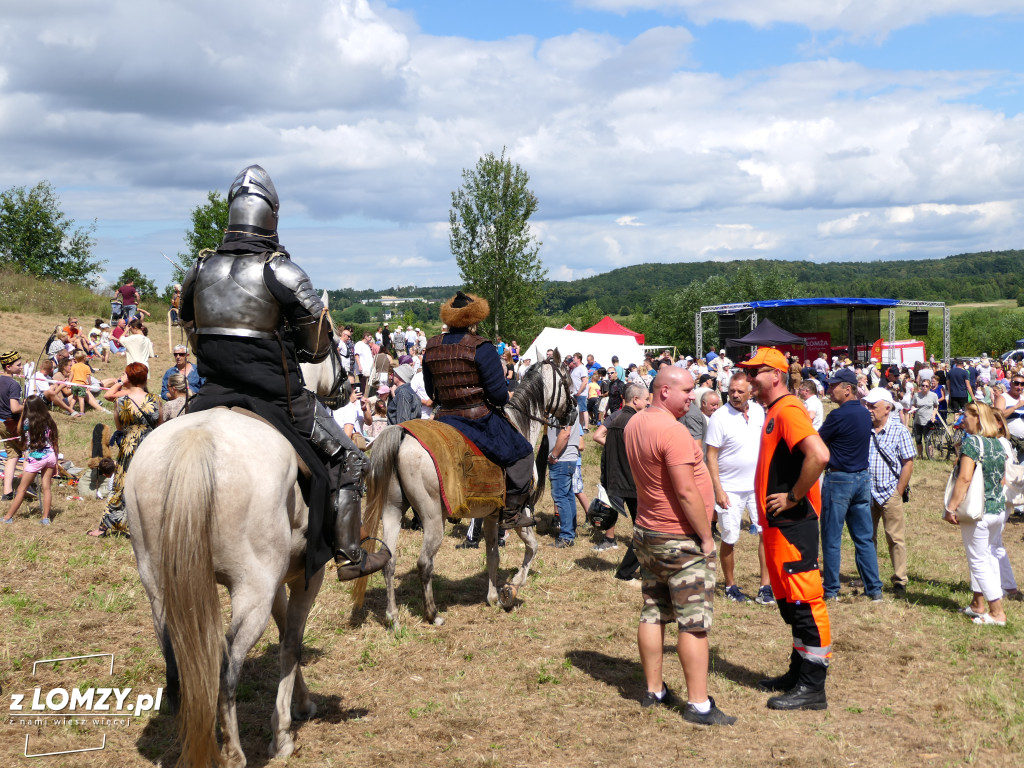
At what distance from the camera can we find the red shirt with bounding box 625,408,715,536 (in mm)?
4930

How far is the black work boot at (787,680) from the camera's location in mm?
5535

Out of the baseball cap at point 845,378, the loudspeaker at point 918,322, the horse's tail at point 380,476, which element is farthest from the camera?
the loudspeaker at point 918,322

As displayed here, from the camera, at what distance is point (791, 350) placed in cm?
4000

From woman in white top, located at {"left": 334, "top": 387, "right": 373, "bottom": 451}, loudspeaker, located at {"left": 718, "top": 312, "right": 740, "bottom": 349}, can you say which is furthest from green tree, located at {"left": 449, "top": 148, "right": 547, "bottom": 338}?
woman in white top, located at {"left": 334, "top": 387, "right": 373, "bottom": 451}

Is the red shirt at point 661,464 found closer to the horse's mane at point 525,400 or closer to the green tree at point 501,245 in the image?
the horse's mane at point 525,400

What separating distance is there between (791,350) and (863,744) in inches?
1476

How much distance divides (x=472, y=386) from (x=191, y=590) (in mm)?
3856

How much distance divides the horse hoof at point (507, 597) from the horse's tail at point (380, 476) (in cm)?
135

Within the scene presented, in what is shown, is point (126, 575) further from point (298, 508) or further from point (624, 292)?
point (624, 292)

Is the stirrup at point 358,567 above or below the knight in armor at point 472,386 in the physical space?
below

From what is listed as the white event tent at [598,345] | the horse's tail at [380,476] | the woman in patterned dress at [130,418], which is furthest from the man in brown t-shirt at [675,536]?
the white event tent at [598,345]

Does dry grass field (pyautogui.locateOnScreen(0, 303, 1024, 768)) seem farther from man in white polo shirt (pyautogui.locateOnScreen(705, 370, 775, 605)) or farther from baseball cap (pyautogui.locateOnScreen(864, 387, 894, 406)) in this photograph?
baseball cap (pyautogui.locateOnScreen(864, 387, 894, 406))

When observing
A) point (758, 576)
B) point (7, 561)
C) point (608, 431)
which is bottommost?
point (758, 576)

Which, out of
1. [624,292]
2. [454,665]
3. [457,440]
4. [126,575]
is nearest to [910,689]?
[454,665]
